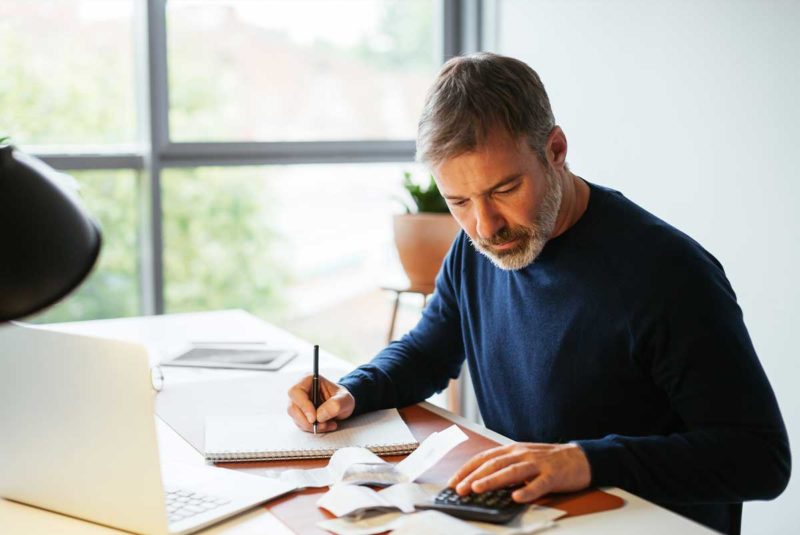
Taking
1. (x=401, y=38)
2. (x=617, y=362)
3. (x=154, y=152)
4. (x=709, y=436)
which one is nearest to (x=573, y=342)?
(x=617, y=362)

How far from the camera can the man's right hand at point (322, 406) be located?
5.35ft

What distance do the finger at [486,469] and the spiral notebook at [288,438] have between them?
10.7 inches

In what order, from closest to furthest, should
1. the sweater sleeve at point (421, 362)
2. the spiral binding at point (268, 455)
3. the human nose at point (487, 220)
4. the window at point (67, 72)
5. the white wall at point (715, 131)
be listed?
1. the spiral binding at point (268, 455)
2. the human nose at point (487, 220)
3. the sweater sleeve at point (421, 362)
4. the white wall at point (715, 131)
5. the window at point (67, 72)

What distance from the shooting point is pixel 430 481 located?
1405 mm

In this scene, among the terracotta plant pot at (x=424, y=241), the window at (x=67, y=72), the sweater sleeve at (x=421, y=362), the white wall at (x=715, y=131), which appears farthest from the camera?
the window at (x=67, y=72)

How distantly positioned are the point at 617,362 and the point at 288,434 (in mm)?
570

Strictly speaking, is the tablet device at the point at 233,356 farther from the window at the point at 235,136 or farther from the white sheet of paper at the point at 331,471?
the window at the point at 235,136

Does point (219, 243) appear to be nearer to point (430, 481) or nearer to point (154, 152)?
point (154, 152)

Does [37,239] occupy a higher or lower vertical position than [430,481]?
higher

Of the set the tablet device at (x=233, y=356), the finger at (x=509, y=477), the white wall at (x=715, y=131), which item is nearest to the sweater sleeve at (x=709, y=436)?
the finger at (x=509, y=477)

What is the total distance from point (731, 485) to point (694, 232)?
159 cm

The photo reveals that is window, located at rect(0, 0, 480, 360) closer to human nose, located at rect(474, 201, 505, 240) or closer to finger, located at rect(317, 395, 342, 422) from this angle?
finger, located at rect(317, 395, 342, 422)

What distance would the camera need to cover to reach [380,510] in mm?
1271

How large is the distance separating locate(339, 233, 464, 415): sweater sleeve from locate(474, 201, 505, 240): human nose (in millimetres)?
310
